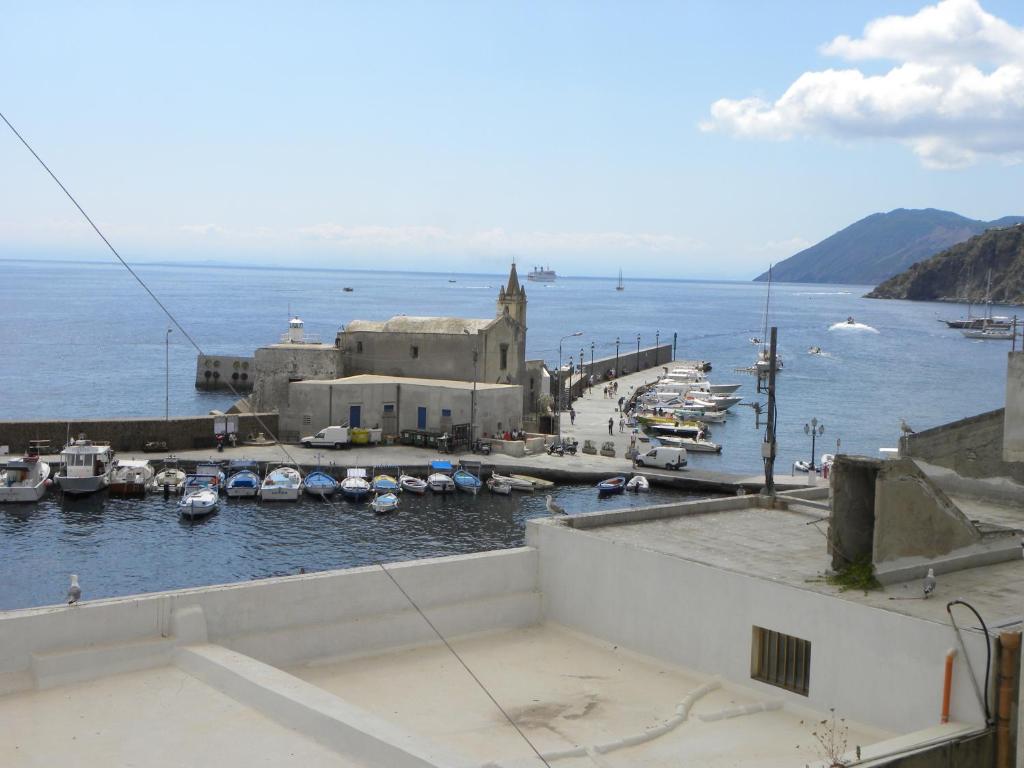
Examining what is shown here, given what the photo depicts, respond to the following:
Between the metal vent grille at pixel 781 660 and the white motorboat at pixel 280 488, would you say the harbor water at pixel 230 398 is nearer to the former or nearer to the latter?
the white motorboat at pixel 280 488

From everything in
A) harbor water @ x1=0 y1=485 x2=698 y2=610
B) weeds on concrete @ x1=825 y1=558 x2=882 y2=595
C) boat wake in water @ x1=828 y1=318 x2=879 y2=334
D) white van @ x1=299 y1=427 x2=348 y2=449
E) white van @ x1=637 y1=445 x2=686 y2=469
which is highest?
weeds on concrete @ x1=825 y1=558 x2=882 y2=595

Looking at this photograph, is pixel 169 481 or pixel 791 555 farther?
pixel 169 481

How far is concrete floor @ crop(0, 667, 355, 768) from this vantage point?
27.8 ft

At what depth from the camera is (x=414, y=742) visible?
829 centimetres

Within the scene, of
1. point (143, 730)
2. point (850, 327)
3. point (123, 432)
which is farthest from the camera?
point (850, 327)

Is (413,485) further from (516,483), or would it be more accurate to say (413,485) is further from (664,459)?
(664,459)

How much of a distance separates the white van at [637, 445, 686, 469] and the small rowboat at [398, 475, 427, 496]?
438 inches

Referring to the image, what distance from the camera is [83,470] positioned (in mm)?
42031

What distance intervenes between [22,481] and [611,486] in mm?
22663

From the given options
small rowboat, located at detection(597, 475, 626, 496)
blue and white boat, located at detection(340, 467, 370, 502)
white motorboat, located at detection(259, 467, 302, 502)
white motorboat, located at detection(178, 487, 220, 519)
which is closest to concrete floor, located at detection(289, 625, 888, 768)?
white motorboat, located at detection(178, 487, 220, 519)

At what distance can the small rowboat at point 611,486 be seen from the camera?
147ft

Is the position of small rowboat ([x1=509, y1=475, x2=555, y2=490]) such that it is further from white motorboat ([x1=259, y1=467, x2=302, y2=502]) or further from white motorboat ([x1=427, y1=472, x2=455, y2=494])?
white motorboat ([x1=259, y1=467, x2=302, y2=502])

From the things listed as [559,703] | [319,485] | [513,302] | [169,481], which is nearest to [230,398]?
[513,302]

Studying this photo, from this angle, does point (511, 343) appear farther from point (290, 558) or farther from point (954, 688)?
point (954, 688)
